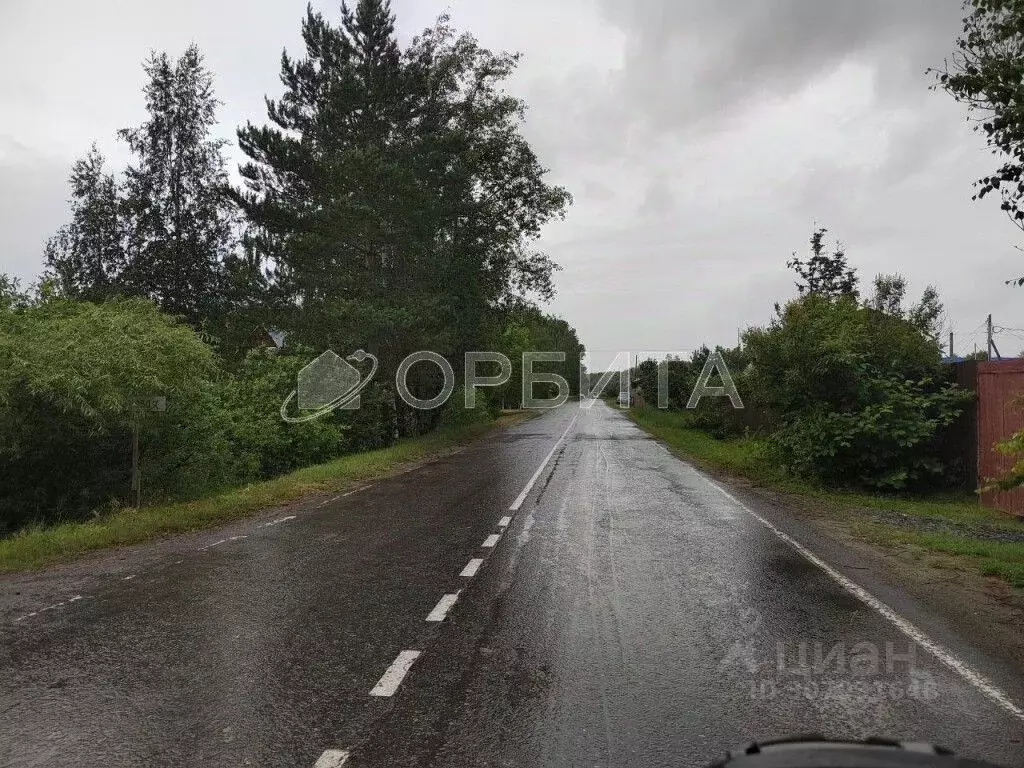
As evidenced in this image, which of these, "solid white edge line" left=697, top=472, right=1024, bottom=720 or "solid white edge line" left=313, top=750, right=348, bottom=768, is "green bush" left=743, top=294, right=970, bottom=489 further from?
"solid white edge line" left=313, top=750, right=348, bottom=768

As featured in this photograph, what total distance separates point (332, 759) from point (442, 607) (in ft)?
9.11

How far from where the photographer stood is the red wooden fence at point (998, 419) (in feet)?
41.1

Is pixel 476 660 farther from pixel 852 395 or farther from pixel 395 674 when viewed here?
pixel 852 395

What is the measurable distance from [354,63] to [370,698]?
83.2ft

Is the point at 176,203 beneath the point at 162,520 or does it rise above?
above

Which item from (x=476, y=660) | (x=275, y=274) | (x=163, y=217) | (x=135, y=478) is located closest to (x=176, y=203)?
(x=163, y=217)

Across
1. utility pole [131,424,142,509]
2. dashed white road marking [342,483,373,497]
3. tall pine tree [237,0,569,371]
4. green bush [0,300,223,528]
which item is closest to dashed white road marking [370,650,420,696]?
green bush [0,300,223,528]

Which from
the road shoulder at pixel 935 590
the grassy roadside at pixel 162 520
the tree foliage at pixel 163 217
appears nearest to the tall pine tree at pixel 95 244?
the tree foliage at pixel 163 217

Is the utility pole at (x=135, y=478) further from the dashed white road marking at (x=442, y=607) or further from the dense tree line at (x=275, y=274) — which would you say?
the dashed white road marking at (x=442, y=607)

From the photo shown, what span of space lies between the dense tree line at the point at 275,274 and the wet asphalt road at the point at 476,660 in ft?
17.3

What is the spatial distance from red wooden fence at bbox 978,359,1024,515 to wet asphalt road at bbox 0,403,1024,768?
569cm

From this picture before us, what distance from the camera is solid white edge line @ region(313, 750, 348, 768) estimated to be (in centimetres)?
372

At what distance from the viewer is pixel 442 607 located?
6.55 metres

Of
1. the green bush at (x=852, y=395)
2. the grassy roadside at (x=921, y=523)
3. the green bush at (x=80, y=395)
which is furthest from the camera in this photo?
the green bush at (x=852, y=395)
